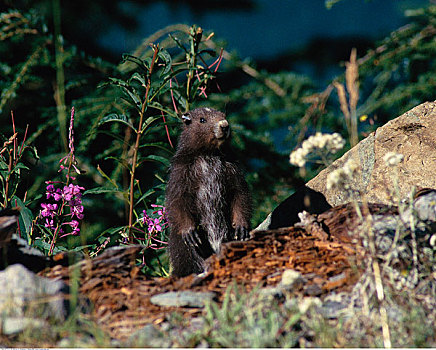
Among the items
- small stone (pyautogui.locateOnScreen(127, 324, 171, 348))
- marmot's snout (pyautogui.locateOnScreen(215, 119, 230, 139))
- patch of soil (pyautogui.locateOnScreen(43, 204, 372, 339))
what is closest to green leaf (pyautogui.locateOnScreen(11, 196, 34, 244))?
patch of soil (pyautogui.locateOnScreen(43, 204, 372, 339))

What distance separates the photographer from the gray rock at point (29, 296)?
2455 mm

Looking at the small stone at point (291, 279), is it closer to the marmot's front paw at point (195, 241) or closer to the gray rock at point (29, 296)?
the gray rock at point (29, 296)

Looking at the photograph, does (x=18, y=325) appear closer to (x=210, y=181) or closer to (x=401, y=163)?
(x=210, y=181)

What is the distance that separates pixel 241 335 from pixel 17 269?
117cm

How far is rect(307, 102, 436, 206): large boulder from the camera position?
414cm

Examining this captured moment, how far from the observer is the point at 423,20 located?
578cm

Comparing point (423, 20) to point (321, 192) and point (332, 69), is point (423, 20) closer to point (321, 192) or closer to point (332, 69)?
point (332, 69)

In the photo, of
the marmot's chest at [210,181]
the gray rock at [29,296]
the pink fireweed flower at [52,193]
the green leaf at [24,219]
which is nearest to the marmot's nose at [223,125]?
the marmot's chest at [210,181]

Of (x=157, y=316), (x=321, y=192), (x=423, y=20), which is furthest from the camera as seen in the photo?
(x=423, y=20)

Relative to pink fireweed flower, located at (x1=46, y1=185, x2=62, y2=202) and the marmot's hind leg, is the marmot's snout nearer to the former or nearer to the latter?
Answer: the marmot's hind leg

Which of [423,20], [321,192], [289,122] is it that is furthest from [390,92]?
[321,192]

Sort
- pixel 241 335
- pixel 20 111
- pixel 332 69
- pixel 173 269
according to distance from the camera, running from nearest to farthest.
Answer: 1. pixel 241 335
2. pixel 173 269
3. pixel 20 111
4. pixel 332 69

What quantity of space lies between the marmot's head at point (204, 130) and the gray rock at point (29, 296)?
186 centimetres

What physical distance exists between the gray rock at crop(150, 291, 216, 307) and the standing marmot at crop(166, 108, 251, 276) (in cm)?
115
